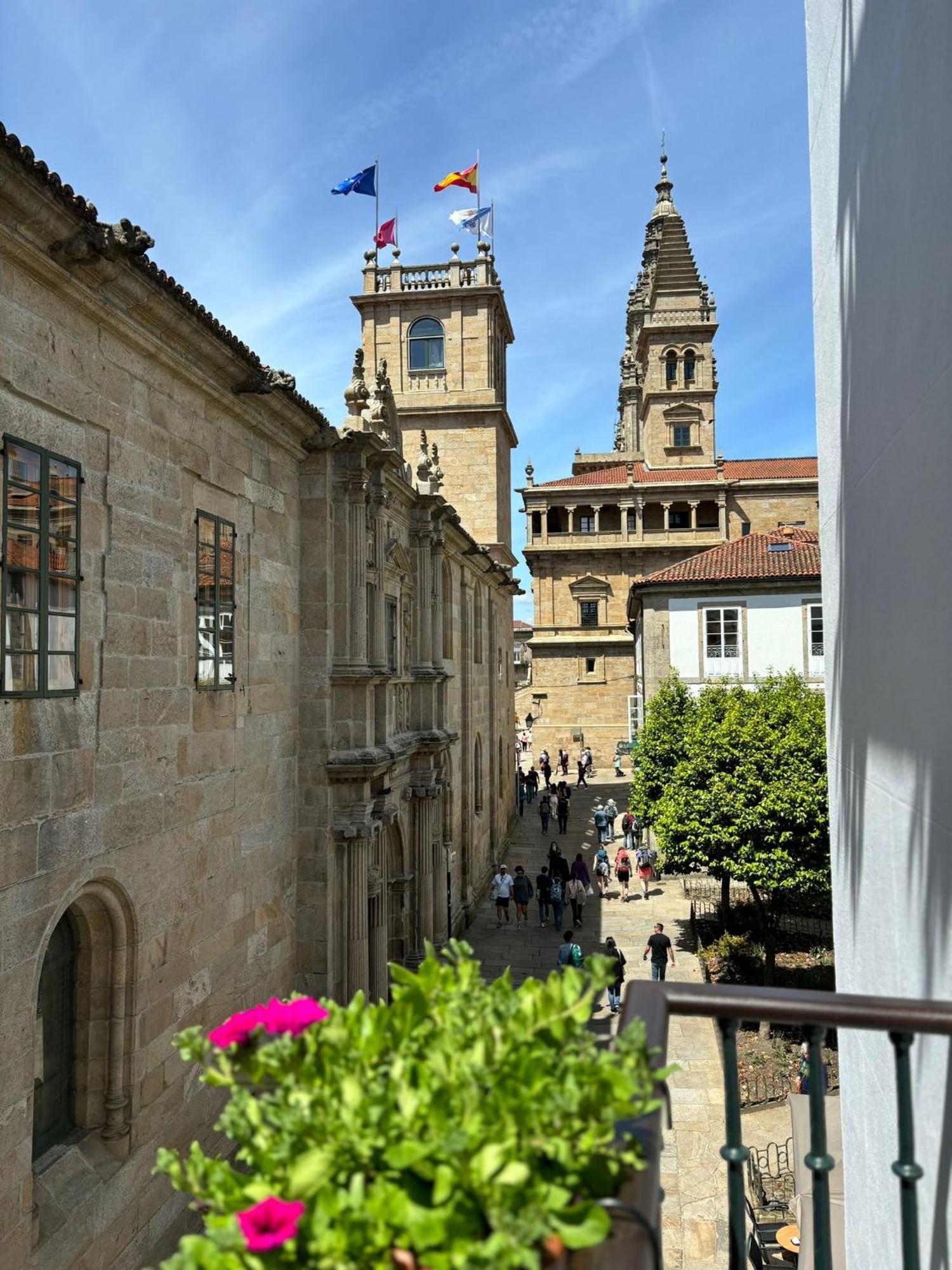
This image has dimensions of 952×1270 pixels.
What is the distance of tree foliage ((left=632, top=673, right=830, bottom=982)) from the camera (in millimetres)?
16547

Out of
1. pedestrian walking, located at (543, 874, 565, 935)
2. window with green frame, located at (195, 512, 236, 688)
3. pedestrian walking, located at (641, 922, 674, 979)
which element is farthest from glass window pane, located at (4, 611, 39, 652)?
pedestrian walking, located at (543, 874, 565, 935)

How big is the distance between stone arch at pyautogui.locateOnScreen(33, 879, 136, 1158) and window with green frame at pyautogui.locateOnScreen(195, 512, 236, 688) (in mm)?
2362

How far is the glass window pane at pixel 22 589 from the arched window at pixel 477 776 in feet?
58.7

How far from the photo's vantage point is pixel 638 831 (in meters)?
27.5

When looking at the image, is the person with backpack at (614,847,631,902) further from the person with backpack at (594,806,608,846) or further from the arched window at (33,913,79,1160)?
the arched window at (33,913,79,1160)

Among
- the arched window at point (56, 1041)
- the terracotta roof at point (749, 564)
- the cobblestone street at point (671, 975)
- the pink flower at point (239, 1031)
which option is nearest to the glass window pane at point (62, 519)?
the arched window at point (56, 1041)

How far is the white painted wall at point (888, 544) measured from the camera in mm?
3420

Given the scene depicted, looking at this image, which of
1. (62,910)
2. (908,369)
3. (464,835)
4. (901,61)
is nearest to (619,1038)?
(908,369)

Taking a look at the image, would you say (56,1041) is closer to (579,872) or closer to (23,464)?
(23,464)

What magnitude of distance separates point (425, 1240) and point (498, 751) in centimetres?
2843

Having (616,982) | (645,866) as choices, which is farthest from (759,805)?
(645,866)

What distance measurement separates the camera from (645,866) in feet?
78.4

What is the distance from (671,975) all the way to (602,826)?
10.6 m

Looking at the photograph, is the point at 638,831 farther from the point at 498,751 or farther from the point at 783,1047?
the point at 783,1047
